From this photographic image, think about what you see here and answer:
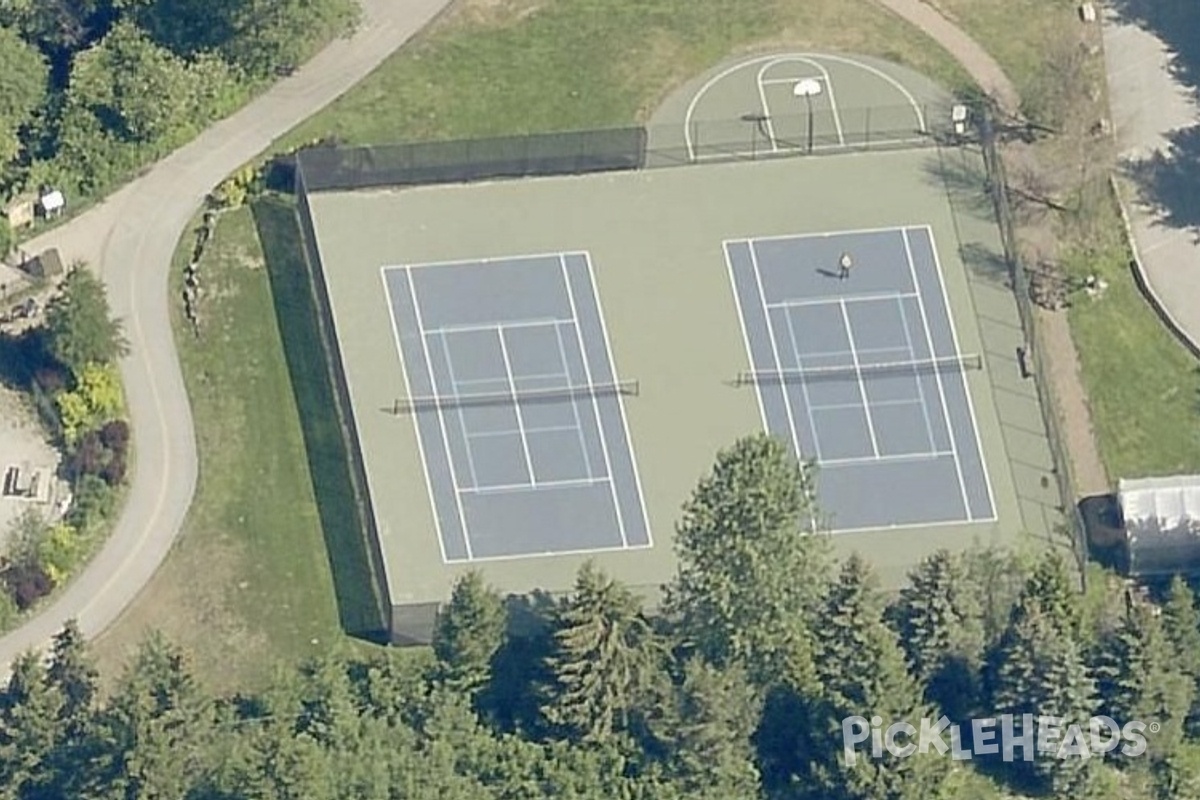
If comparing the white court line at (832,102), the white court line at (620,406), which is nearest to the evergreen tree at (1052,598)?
the white court line at (620,406)

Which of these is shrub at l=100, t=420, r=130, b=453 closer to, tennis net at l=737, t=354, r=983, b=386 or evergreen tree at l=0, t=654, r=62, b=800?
evergreen tree at l=0, t=654, r=62, b=800

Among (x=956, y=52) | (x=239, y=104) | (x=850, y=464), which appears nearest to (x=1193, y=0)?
(x=956, y=52)

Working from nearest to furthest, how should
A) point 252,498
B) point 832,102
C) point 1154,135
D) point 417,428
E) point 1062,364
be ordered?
point 252,498, point 417,428, point 1062,364, point 832,102, point 1154,135

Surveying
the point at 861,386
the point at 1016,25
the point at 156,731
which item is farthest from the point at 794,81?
the point at 156,731

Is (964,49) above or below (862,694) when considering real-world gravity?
above

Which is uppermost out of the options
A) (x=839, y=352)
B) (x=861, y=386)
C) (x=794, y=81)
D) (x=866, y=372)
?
(x=794, y=81)

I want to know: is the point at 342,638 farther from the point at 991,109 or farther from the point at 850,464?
the point at 991,109

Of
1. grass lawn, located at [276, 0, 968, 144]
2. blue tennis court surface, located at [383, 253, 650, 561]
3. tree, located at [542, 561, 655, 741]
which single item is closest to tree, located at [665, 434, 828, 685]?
tree, located at [542, 561, 655, 741]

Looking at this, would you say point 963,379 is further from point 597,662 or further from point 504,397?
point 597,662
